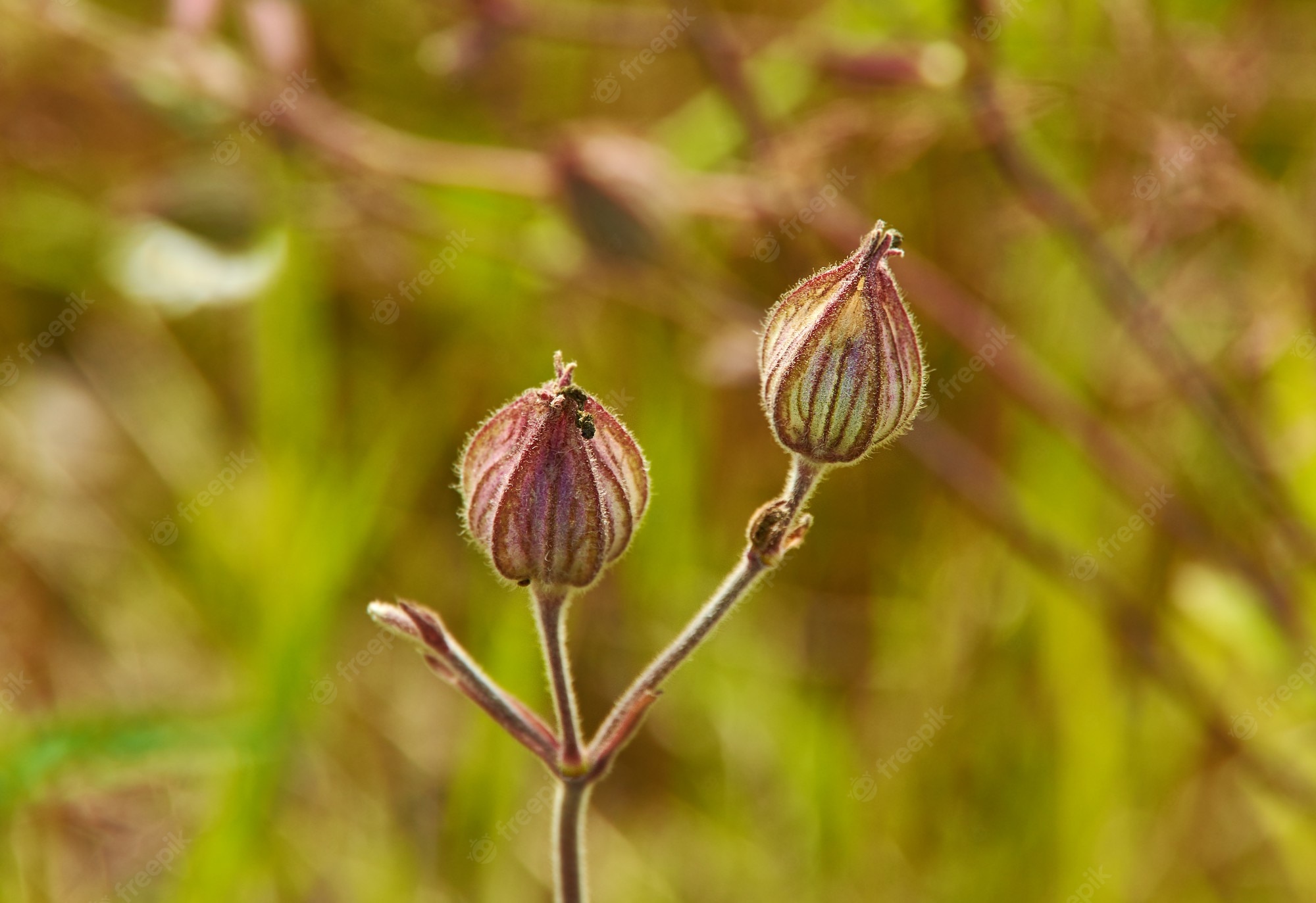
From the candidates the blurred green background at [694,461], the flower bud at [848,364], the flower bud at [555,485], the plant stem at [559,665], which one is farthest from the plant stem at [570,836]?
the blurred green background at [694,461]

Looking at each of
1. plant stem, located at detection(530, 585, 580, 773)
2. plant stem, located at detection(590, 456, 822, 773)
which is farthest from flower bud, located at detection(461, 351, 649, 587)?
plant stem, located at detection(590, 456, 822, 773)

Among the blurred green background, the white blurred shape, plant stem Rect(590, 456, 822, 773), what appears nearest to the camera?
plant stem Rect(590, 456, 822, 773)

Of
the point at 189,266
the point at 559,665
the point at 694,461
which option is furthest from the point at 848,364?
the point at 189,266

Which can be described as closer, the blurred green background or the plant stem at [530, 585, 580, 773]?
the plant stem at [530, 585, 580, 773]

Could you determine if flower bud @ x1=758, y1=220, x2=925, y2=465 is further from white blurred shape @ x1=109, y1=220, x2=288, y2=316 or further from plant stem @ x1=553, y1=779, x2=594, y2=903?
white blurred shape @ x1=109, y1=220, x2=288, y2=316

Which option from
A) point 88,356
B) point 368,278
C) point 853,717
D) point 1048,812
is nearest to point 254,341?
point 368,278

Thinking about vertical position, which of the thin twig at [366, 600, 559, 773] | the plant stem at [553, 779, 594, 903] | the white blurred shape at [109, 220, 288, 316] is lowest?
the plant stem at [553, 779, 594, 903]

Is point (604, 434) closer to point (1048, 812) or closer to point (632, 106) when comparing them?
point (1048, 812)
